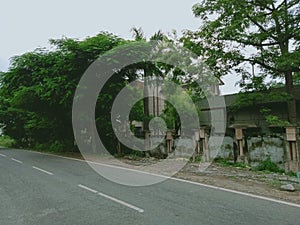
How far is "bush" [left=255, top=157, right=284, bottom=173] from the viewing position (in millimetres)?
9922

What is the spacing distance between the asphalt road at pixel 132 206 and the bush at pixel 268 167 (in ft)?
13.0

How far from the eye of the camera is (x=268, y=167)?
10.1 m

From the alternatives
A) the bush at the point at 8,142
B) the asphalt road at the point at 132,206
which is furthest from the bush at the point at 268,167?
the bush at the point at 8,142

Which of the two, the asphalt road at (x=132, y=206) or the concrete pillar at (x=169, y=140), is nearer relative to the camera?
the asphalt road at (x=132, y=206)

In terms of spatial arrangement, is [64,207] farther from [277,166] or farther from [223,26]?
[223,26]

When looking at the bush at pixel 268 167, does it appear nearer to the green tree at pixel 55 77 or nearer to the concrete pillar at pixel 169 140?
the concrete pillar at pixel 169 140

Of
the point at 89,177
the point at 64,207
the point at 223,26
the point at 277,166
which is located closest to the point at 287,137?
the point at 277,166

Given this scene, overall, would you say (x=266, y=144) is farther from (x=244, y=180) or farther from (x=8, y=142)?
(x=8, y=142)

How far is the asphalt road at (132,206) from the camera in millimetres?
4730

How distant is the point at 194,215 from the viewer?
16.1 ft

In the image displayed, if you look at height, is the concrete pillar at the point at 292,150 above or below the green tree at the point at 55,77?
below

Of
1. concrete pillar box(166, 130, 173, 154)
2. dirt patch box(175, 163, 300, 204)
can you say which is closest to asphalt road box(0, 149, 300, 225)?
dirt patch box(175, 163, 300, 204)

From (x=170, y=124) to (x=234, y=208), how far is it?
51.2 ft

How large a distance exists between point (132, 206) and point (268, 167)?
258 inches
